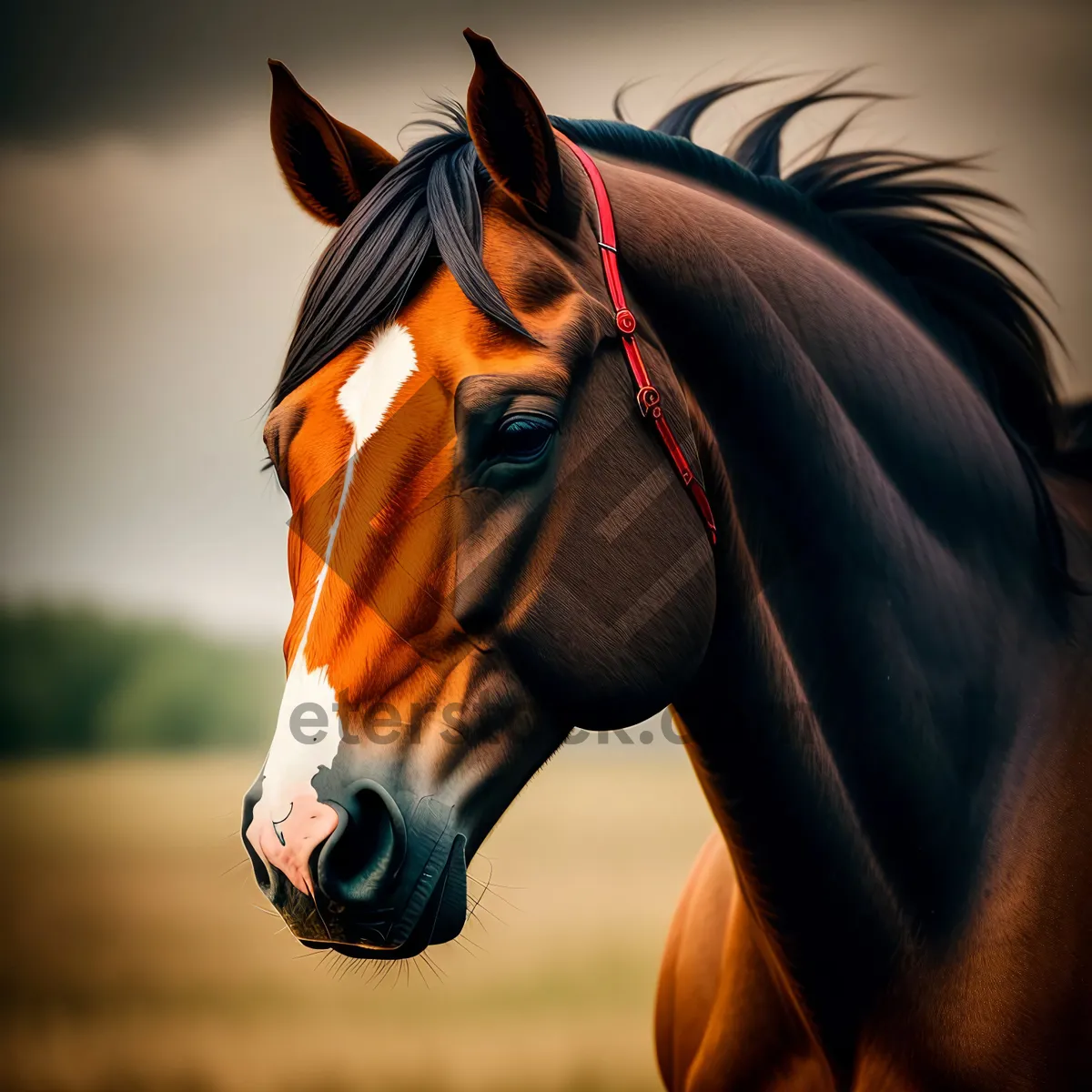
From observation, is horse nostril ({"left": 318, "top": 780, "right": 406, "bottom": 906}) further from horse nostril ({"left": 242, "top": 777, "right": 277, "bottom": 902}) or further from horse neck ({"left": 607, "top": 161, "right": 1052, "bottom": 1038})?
horse neck ({"left": 607, "top": 161, "right": 1052, "bottom": 1038})

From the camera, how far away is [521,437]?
0.93 meters

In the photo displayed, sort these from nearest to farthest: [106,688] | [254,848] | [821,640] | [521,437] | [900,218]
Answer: [254,848] → [521,437] → [821,640] → [900,218] → [106,688]

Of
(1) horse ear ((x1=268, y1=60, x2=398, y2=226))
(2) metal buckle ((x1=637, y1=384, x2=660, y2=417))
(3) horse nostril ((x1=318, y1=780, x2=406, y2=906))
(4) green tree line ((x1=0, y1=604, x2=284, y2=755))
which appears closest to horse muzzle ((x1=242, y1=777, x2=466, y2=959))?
(3) horse nostril ((x1=318, y1=780, x2=406, y2=906))

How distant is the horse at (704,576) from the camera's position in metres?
0.89

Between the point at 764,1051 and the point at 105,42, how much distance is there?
4.72 meters

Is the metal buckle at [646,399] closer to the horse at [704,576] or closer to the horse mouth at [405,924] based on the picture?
the horse at [704,576]

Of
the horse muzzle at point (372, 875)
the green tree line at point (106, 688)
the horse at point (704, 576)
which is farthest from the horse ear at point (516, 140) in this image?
the green tree line at point (106, 688)

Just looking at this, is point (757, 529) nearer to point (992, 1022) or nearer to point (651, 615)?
point (651, 615)

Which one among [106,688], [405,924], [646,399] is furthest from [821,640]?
[106,688]

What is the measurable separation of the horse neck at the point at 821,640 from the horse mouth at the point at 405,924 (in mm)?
353

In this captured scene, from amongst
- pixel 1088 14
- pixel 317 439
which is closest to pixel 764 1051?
pixel 317 439

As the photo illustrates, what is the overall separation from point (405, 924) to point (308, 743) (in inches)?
7.5

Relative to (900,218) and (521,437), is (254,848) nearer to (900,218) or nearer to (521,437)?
(521,437)

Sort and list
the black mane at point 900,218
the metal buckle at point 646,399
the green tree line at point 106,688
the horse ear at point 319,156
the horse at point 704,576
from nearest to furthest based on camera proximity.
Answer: the horse at point 704,576 < the metal buckle at point 646,399 < the horse ear at point 319,156 < the black mane at point 900,218 < the green tree line at point 106,688
